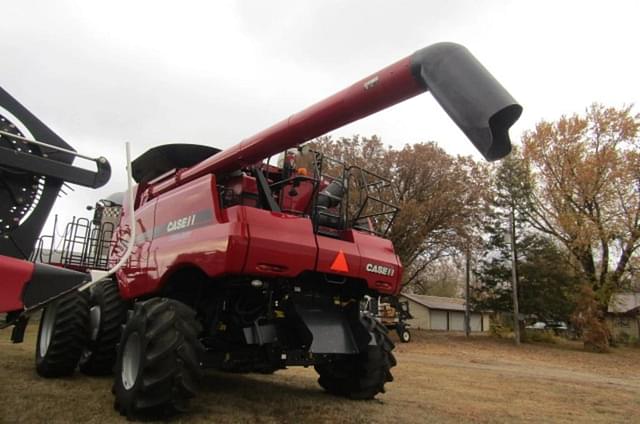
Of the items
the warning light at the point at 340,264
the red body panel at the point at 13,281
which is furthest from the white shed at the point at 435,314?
the red body panel at the point at 13,281

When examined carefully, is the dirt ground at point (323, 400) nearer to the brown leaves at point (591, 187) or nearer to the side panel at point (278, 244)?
the side panel at point (278, 244)

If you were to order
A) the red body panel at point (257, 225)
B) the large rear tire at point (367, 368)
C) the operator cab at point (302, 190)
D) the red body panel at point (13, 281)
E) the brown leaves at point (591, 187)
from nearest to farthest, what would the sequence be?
the red body panel at point (13, 281) < the red body panel at point (257, 225) < the operator cab at point (302, 190) < the large rear tire at point (367, 368) < the brown leaves at point (591, 187)

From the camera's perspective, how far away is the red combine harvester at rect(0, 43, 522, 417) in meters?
4.18

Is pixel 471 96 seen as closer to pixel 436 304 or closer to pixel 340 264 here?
pixel 340 264

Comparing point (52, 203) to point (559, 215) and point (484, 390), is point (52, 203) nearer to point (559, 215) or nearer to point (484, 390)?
point (484, 390)

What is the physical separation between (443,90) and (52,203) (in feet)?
9.39

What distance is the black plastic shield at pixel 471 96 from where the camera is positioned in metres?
3.54

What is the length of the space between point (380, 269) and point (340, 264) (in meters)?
0.68

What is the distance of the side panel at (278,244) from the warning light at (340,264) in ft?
0.95

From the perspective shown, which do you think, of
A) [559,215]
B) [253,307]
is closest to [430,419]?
[253,307]

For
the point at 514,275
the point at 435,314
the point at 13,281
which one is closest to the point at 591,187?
the point at 514,275

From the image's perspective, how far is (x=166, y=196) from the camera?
625cm

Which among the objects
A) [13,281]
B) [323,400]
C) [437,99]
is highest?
[437,99]

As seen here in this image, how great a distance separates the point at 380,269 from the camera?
607cm
